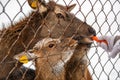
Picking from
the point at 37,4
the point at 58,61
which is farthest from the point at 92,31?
the point at 37,4

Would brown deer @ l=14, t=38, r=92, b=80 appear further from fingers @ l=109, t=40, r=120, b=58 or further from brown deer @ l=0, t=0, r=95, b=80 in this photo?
fingers @ l=109, t=40, r=120, b=58

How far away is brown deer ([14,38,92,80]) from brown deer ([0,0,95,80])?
0.11 m

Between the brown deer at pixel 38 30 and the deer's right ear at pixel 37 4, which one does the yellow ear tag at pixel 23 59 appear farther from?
the deer's right ear at pixel 37 4

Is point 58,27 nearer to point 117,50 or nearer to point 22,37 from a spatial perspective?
point 22,37

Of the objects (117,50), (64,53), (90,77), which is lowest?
(90,77)

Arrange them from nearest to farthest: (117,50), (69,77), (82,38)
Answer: (117,50)
(82,38)
(69,77)

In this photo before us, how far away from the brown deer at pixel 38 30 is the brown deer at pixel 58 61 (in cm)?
11

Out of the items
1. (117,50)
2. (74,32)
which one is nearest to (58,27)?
(74,32)

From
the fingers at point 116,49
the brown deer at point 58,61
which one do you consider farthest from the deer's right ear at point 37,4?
the fingers at point 116,49

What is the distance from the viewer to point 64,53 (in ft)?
14.9

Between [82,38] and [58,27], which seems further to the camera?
[58,27]

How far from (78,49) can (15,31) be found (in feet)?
2.50

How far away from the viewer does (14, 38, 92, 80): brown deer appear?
180 inches

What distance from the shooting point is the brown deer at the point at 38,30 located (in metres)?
4.60
